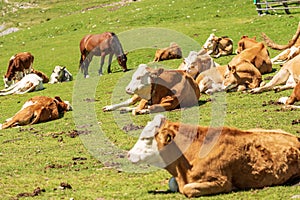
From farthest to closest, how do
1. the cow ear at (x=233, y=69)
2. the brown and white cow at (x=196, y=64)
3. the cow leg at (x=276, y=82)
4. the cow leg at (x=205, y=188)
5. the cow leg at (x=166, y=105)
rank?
the brown and white cow at (x=196, y=64) < the cow ear at (x=233, y=69) < the cow leg at (x=276, y=82) < the cow leg at (x=166, y=105) < the cow leg at (x=205, y=188)

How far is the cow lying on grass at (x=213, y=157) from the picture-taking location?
332 inches

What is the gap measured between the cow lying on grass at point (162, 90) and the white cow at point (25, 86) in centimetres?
996

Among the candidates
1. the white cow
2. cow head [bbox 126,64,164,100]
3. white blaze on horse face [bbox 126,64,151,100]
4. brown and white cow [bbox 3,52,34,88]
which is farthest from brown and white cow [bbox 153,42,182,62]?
white blaze on horse face [bbox 126,64,151,100]

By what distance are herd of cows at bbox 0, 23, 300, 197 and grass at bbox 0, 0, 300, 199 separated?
0.30 m

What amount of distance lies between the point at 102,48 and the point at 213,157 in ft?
66.2

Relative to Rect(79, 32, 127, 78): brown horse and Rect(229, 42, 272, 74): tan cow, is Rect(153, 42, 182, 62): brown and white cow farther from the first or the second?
Rect(229, 42, 272, 74): tan cow

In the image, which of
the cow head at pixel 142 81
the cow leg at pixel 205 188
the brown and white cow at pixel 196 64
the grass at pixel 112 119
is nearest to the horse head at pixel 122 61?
the grass at pixel 112 119

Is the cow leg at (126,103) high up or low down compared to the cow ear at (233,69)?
down

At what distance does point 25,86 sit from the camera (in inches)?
1011

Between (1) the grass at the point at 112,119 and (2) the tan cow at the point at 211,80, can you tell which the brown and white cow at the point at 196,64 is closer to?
(2) the tan cow at the point at 211,80

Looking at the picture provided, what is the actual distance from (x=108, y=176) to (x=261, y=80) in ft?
30.7

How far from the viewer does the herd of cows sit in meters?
8.48

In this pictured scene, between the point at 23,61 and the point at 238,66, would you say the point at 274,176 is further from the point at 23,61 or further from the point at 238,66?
the point at 23,61

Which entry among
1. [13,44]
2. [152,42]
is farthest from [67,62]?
[13,44]
